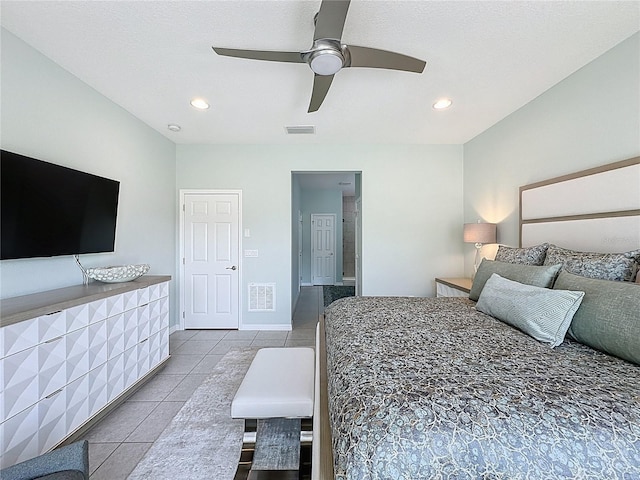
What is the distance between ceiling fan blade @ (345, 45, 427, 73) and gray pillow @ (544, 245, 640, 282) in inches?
62.0

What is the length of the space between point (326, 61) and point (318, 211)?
6.64 meters

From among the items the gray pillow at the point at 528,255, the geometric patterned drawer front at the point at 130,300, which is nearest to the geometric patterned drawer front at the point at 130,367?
the geometric patterned drawer front at the point at 130,300

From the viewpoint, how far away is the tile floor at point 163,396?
1.72m

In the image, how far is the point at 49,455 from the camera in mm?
1144

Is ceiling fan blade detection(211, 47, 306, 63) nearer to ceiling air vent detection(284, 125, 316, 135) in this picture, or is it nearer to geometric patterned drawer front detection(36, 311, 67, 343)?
ceiling air vent detection(284, 125, 316, 135)

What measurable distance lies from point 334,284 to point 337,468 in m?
7.51

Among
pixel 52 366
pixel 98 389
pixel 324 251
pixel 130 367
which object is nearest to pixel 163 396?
pixel 130 367

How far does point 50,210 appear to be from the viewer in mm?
1974

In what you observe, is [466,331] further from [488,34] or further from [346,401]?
[488,34]

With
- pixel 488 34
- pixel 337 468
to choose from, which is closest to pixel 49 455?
pixel 337 468

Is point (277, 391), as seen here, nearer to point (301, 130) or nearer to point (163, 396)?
point (163, 396)

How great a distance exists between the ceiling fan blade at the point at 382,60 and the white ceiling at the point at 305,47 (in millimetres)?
189

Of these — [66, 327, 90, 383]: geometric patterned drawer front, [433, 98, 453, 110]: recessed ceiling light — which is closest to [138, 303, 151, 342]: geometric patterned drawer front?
[66, 327, 90, 383]: geometric patterned drawer front

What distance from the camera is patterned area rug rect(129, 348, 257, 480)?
5.22 ft
